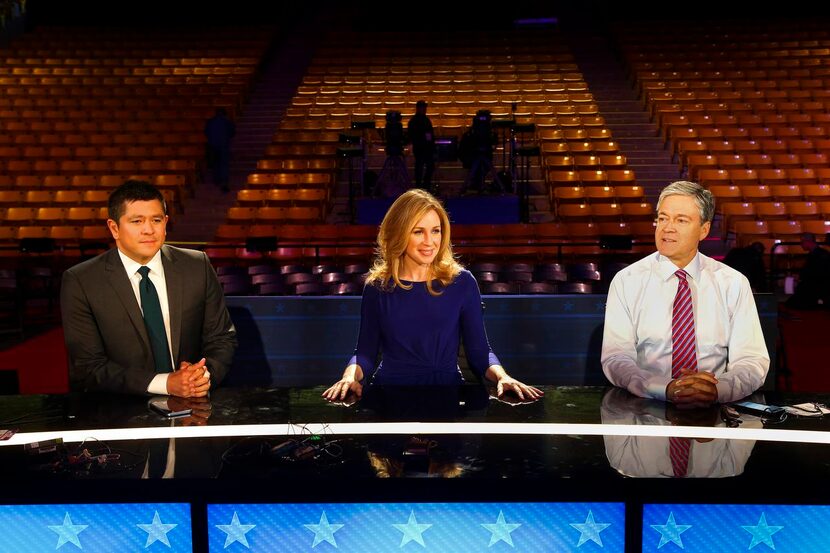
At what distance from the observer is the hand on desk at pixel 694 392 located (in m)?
2.02

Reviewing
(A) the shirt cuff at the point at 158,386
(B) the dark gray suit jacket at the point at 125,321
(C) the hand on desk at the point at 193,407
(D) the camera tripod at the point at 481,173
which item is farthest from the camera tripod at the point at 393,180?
(C) the hand on desk at the point at 193,407

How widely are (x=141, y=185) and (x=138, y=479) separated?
123cm

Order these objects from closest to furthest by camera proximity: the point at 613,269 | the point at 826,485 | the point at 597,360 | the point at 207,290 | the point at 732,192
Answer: the point at 826,485 < the point at 207,290 < the point at 597,360 < the point at 613,269 < the point at 732,192

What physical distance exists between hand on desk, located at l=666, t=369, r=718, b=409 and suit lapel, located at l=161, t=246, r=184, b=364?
162 cm

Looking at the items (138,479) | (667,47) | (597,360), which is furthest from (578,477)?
(667,47)

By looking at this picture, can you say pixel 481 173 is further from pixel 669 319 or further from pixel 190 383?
pixel 190 383

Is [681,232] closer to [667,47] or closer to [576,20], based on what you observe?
[667,47]

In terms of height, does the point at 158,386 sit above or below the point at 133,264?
below

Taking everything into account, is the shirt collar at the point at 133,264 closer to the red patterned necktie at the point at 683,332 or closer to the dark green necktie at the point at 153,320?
the dark green necktie at the point at 153,320

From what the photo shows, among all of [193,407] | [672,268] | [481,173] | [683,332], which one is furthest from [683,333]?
[481,173]

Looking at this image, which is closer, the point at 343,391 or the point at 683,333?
the point at 343,391

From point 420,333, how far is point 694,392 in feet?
3.07

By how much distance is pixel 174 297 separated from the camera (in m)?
2.64

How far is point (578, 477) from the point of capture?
1.55m
